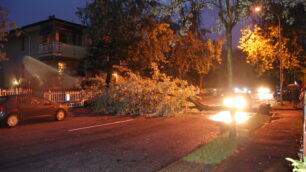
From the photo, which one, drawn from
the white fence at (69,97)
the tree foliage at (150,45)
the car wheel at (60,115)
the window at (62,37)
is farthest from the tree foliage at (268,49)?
the window at (62,37)

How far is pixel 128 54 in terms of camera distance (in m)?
23.5

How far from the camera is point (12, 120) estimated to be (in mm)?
12383

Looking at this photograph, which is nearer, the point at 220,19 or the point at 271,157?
the point at 271,157

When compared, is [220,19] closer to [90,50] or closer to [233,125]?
[233,125]

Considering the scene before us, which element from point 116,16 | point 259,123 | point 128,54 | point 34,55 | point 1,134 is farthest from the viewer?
point 34,55

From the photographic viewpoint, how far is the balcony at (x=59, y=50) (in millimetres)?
25797

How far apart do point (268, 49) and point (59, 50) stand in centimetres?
1965

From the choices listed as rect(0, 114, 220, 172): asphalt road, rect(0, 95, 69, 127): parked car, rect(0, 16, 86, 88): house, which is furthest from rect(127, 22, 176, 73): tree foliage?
rect(0, 114, 220, 172): asphalt road

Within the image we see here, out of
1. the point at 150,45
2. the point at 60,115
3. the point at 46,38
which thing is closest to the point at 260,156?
the point at 60,115

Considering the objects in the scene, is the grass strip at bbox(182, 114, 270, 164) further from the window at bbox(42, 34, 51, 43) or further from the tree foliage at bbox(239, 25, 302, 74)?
the window at bbox(42, 34, 51, 43)

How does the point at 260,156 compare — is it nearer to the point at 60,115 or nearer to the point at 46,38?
the point at 60,115

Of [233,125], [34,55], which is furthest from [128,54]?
[233,125]

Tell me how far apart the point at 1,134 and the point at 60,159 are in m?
5.05

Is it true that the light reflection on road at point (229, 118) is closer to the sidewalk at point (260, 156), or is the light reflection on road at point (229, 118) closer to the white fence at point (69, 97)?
the sidewalk at point (260, 156)
